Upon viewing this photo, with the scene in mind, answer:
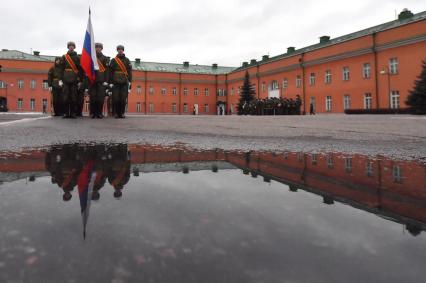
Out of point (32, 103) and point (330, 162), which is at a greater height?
point (32, 103)

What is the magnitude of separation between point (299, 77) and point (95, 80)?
31.4 metres

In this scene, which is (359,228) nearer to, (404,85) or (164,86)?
(404,85)

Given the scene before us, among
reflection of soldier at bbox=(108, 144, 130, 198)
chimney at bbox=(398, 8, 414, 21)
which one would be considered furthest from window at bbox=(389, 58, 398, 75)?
reflection of soldier at bbox=(108, 144, 130, 198)

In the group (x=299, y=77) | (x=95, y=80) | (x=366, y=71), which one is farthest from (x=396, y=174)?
(x=299, y=77)

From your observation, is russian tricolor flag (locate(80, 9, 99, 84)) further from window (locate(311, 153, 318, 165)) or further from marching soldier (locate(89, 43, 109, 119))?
window (locate(311, 153, 318, 165))

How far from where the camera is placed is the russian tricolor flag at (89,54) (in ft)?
28.9

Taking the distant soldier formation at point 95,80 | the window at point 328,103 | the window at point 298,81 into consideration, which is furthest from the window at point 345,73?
the distant soldier formation at point 95,80

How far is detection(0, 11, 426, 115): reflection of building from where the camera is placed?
2765cm

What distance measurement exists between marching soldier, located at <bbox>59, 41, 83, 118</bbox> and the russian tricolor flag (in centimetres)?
38

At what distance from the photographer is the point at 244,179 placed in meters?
1.37

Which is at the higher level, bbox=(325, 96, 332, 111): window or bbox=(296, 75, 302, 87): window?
bbox=(296, 75, 302, 87): window

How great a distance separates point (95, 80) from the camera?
A: 10211 millimetres

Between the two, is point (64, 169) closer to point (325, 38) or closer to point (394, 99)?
point (394, 99)

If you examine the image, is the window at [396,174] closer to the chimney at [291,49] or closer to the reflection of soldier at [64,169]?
the reflection of soldier at [64,169]
